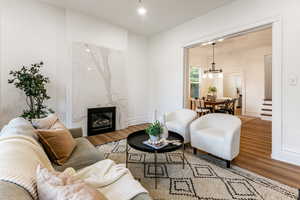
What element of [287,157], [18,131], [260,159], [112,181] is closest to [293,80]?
[287,157]

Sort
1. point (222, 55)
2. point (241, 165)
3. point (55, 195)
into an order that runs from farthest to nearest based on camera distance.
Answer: point (222, 55) → point (241, 165) → point (55, 195)

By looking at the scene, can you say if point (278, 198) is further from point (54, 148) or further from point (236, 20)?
point (236, 20)

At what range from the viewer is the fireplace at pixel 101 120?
13.3 feet

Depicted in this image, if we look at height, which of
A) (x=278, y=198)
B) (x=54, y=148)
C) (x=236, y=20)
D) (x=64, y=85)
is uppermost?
(x=236, y=20)

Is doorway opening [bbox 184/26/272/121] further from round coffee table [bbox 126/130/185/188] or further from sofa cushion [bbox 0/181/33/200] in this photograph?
sofa cushion [bbox 0/181/33/200]

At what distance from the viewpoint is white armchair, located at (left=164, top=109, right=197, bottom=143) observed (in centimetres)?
315

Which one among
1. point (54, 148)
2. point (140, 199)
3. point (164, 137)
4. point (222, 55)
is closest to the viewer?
point (140, 199)

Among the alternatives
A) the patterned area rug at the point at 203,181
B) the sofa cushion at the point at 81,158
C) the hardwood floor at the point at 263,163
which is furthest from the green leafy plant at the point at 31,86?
the hardwood floor at the point at 263,163

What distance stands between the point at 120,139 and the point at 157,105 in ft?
6.41

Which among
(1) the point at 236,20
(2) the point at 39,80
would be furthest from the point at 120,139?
(1) the point at 236,20

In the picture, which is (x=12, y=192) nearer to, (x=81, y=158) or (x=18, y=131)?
(x=18, y=131)

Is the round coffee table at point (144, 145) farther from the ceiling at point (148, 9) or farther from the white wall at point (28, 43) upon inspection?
the ceiling at point (148, 9)

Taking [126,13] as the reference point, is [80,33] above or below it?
below

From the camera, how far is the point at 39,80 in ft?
9.92
